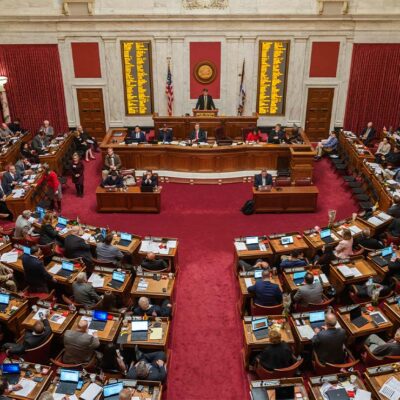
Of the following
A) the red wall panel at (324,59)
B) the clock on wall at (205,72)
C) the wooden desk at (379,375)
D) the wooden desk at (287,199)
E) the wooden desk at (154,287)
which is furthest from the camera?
the clock on wall at (205,72)

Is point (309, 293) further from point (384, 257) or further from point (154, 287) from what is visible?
point (154, 287)

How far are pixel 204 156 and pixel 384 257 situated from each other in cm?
684

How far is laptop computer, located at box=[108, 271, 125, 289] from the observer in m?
8.66

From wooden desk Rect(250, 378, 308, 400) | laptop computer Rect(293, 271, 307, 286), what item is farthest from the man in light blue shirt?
wooden desk Rect(250, 378, 308, 400)

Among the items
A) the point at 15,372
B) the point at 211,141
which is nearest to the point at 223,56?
the point at 211,141

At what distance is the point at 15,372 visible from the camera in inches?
264

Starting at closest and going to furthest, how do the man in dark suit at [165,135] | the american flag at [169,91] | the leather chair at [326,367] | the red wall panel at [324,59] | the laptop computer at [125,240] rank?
1. the leather chair at [326,367]
2. the laptop computer at [125,240]
3. the man in dark suit at [165,135]
4. the red wall panel at [324,59]
5. the american flag at [169,91]

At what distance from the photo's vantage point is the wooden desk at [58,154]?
14641 mm

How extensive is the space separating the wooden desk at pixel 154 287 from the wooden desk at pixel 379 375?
3.61m

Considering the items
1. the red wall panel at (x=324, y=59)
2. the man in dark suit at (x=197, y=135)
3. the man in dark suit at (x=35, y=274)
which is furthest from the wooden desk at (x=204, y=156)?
the man in dark suit at (x=35, y=274)

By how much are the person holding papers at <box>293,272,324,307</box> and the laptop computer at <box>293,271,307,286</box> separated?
549 millimetres

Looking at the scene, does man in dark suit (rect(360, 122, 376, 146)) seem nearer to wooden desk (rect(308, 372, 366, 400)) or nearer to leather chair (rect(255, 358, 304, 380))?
wooden desk (rect(308, 372, 366, 400))

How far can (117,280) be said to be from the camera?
8789 mm

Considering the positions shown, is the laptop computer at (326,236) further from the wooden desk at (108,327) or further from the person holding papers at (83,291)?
the person holding papers at (83,291)
